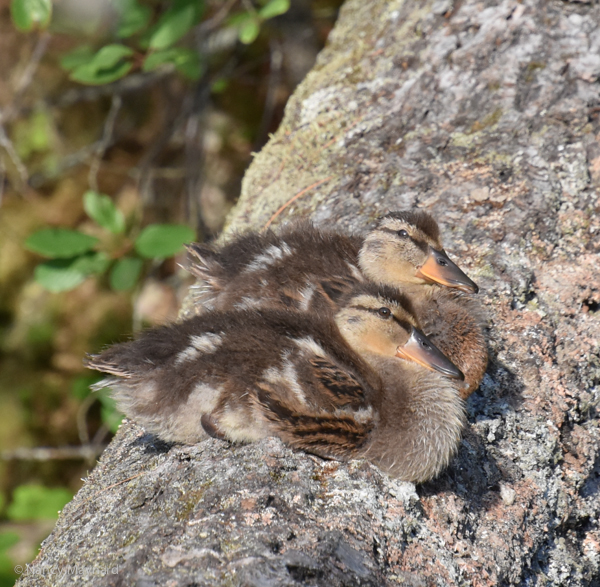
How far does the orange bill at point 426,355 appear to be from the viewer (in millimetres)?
2207

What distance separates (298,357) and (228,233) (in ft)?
4.26

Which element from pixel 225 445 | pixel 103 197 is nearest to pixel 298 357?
pixel 225 445

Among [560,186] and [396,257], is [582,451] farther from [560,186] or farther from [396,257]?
[560,186]

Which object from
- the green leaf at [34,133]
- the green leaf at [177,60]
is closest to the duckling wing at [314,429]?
the green leaf at [177,60]

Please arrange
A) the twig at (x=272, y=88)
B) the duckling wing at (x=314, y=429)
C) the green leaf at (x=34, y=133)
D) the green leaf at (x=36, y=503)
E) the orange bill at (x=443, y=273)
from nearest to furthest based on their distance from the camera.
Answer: the duckling wing at (x=314, y=429)
the orange bill at (x=443, y=273)
the green leaf at (x=36, y=503)
the green leaf at (x=34, y=133)
the twig at (x=272, y=88)

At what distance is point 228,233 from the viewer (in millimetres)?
3277

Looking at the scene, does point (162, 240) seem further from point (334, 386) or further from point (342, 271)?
point (334, 386)

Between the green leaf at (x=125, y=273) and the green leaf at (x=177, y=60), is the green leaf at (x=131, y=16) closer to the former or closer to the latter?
the green leaf at (x=177, y=60)

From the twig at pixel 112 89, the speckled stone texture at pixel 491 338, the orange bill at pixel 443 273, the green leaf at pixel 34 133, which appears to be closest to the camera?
the speckled stone texture at pixel 491 338

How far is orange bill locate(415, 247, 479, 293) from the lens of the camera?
8.18 feet

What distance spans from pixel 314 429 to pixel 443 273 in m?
0.90

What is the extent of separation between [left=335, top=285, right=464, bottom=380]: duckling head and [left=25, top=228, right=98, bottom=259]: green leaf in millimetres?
1905

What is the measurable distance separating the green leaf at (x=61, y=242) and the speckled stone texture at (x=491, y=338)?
88cm

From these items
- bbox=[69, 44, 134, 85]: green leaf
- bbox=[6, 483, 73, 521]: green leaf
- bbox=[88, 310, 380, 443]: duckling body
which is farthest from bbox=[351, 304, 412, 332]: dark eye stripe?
bbox=[6, 483, 73, 521]: green leaf
